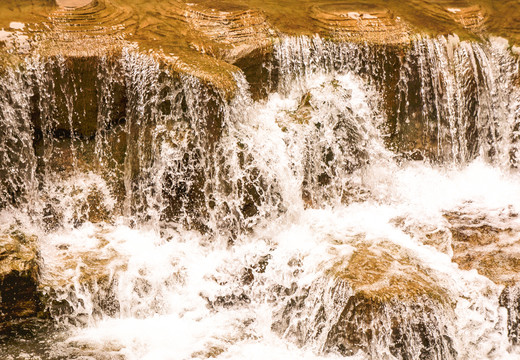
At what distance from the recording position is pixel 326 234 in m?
5.77

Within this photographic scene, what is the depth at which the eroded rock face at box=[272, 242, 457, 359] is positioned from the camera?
14.9 ft

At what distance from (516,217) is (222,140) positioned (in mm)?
3027

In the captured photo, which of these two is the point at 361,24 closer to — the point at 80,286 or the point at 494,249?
the point at 494,249

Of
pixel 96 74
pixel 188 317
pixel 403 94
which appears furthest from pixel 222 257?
pixel 403 94

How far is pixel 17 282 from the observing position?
4766mm

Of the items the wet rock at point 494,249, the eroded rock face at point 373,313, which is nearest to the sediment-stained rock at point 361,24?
the wet rock at point 494,249

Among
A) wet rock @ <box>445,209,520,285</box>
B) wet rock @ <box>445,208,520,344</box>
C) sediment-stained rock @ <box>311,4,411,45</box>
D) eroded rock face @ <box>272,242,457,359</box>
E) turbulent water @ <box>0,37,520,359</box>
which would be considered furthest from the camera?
sediment-stained rock @ <box>311,4,411,45</box>

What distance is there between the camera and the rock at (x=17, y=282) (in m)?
4.74

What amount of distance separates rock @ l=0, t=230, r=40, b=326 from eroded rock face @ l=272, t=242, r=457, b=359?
1928 mm

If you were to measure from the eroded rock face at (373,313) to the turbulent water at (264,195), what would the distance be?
0.02 m

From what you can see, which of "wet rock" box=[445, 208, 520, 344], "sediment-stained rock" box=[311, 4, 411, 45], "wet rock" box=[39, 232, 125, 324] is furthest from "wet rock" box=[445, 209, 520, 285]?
"wet rock" box=[39, 232, 125, 324]

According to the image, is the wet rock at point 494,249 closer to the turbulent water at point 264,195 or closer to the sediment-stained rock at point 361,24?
the turbulent water at point 264,195

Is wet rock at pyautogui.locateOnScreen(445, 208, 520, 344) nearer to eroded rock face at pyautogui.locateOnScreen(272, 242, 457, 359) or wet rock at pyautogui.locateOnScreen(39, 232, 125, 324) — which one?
eroded rock face at pyautogui.locateOnScreen(272, 242, 457, 359)

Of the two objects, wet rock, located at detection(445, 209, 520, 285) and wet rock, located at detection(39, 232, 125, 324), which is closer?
wet rock, located at detection(39, 232, 125, 324)
